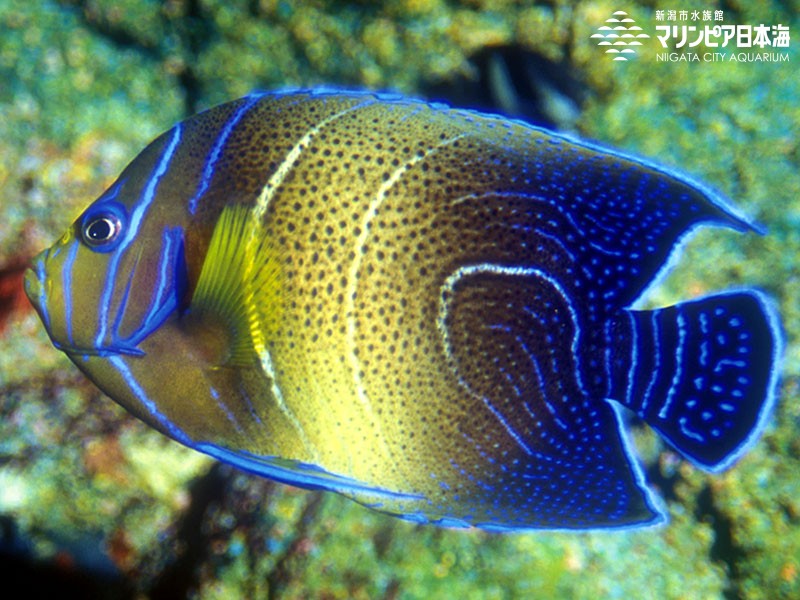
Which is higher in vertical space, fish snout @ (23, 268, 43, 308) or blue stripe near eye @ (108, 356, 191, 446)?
fish snout @ (23, 268, 43, 308)

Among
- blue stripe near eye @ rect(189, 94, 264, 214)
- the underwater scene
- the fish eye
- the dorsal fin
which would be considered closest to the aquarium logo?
the underwater scene

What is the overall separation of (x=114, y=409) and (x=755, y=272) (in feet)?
9.82

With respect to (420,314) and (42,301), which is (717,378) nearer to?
(420,314)

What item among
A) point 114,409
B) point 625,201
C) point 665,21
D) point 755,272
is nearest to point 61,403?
point 114,409

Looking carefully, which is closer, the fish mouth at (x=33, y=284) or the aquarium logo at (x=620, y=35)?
the fish mouth at (x=33, y=284)

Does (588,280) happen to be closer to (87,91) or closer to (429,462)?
(429,462)

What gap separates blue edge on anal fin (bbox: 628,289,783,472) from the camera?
1.07m

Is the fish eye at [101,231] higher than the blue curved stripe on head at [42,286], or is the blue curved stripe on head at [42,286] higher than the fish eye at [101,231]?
the fish eye at [101,231]

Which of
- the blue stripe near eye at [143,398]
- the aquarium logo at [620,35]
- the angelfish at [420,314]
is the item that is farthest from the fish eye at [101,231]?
the aquarium logo at [620,35]

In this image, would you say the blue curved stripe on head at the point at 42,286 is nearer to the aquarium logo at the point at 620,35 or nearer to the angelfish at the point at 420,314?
the angelfish at the point at 420,314

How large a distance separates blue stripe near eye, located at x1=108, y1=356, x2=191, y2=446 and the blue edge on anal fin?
36.4 inches

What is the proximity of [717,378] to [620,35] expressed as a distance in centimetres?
219

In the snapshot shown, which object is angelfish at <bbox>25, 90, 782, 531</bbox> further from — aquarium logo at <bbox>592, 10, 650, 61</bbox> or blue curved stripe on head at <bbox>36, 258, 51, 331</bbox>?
aquarium logo at <bbox>592, 10, 650, 61</bbox>

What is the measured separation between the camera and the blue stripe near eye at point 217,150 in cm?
107
